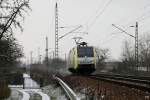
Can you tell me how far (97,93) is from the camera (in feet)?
60.1

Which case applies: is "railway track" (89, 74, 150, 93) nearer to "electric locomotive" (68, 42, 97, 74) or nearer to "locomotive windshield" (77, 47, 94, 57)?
"electric locomotive" (68, 42, 97, 74)

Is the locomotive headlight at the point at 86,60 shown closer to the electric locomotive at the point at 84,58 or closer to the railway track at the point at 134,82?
the electric locomotive at the point at 84,58

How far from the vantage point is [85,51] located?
44.7 metres

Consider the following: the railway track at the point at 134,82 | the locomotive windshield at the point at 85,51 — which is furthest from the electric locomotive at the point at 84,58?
the railway track at the point at 134,82

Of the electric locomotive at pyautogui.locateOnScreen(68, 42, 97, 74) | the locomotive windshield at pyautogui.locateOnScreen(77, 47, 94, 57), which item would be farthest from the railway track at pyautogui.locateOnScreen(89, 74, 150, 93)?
the locomotive windshield at pyautogui.locateOnScreen(77, 47, 94, 57)

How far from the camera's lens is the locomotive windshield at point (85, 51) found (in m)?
44.4

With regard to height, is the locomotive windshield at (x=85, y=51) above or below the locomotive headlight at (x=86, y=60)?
above

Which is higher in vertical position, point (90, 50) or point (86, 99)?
point (90, 50)

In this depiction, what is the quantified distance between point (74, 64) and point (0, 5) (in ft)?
54.0

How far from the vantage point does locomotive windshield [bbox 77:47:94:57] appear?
4444 cm

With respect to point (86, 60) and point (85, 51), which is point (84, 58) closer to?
point (86, 60)

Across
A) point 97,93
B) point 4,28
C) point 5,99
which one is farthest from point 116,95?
point 5,99

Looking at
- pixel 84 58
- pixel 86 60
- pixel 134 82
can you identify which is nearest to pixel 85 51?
pixel 84 58

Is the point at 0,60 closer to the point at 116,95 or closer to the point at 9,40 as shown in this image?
the point at 9,40
